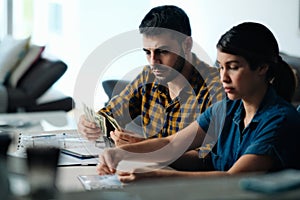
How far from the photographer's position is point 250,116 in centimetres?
164

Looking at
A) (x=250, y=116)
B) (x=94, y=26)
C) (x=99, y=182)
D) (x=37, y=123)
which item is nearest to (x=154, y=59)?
(x=250, y=116)

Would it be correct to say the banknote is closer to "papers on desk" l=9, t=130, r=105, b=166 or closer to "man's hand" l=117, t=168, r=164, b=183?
"papers on desk" l=9, t=130, r=105, b=166

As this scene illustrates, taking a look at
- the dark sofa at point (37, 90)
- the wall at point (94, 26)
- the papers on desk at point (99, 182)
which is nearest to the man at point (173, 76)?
the papers on desk at point (99, 182)

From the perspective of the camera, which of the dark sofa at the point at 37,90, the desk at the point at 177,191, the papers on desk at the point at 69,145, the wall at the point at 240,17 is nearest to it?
the desk at the point at 177,191

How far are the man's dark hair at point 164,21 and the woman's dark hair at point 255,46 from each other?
47cm

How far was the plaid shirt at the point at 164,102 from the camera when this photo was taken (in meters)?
2.05

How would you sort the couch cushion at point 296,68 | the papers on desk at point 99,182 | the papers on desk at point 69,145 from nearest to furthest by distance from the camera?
the papers on desk at point 99,182
the papers on desk at point 69,145
the couch cushion at point 296,68

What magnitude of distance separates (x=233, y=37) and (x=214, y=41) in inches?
132

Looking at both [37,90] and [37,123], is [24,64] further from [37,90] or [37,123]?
[37,123]

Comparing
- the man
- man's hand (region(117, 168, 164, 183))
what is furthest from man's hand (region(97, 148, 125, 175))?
the man

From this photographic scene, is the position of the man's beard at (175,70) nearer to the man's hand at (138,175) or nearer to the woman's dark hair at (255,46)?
the woman's dark hair at (255,46)

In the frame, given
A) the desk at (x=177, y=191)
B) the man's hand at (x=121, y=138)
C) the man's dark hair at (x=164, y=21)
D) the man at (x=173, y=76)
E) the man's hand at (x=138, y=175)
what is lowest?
the man's hand at (x=138, y=175)

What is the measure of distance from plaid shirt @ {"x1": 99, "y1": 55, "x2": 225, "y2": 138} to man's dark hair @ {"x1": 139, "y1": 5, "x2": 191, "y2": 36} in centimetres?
15

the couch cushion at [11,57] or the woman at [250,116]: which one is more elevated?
the couch cushion at [11,57]
